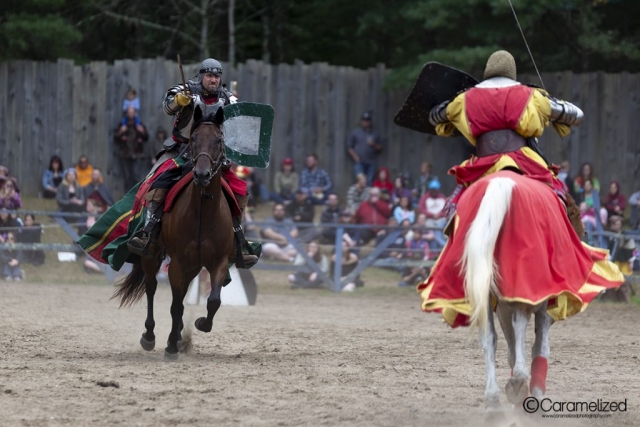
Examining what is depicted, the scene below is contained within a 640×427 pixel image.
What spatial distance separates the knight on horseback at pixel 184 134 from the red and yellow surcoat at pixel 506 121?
2719 millimetres

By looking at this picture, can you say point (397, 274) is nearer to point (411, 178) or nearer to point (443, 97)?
point (411, 178)

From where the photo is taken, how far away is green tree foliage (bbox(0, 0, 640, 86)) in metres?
21.6

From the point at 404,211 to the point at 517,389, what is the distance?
12.1 metres

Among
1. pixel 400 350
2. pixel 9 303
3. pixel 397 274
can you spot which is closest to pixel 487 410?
pixel 400 350

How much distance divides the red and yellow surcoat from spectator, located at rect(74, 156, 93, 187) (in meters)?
14.2

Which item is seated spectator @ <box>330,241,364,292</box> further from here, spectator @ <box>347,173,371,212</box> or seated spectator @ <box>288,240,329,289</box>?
spectator @ <box>347,173,371,212</box>

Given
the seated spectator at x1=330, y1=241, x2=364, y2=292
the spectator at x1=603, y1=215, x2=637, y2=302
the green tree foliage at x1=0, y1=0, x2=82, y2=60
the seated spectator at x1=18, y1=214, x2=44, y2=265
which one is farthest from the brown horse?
the green tree foliage at x1=0, y1=0, x2=82, y2=60

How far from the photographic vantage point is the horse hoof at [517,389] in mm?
6855

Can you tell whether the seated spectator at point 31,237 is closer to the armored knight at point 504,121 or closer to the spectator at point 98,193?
the spectator at point 98,193

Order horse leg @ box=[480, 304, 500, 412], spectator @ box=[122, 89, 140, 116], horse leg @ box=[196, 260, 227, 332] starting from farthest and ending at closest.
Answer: spectator @ box=[122, 89, 140, 116] → horse leg @ box=[196, 260, 227, 332] → horse leg @ box=[480, 304, 500, 412]

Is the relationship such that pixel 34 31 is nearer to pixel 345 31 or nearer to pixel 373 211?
pixel 345 31

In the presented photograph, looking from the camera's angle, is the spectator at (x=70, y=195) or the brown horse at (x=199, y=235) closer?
the brown horse at (x=199, y=235)

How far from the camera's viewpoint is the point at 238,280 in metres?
15.9

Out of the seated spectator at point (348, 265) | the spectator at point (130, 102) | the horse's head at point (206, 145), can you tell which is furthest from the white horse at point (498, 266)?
the spectator at point (130, 102)
